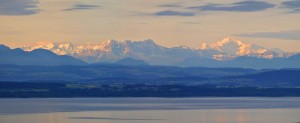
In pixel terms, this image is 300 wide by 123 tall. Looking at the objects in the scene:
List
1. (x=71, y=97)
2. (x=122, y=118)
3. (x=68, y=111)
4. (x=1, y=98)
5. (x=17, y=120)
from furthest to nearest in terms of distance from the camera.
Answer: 1. (x=71, y=97)
2. (x=1, y=98)
3. (x=68, y=111)
4. (x=122, y=118)
5. (x=17, y=120)

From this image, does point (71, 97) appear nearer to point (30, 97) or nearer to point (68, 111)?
point (30, 97)

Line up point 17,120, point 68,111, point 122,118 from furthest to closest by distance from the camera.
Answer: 1. point 68,111
2. point 122,118
3. point 17,120

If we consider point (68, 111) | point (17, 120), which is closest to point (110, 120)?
point (17, 120)

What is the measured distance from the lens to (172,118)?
112 meters

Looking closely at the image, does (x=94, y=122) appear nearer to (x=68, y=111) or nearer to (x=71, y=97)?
(x=68, y=111)

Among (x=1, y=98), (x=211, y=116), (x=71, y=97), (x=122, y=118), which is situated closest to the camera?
(x=122, y=118)

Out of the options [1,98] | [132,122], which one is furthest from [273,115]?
[1,98]

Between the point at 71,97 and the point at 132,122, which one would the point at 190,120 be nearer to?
the point at 132,122

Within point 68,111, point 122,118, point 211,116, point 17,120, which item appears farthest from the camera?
point 68,111

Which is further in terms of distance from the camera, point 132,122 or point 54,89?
point 54,89

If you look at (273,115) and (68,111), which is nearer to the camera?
(273,115)

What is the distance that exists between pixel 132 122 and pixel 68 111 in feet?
89.1

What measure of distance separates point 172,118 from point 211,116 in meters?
9.59

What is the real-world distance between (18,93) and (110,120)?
85118 millimetres
